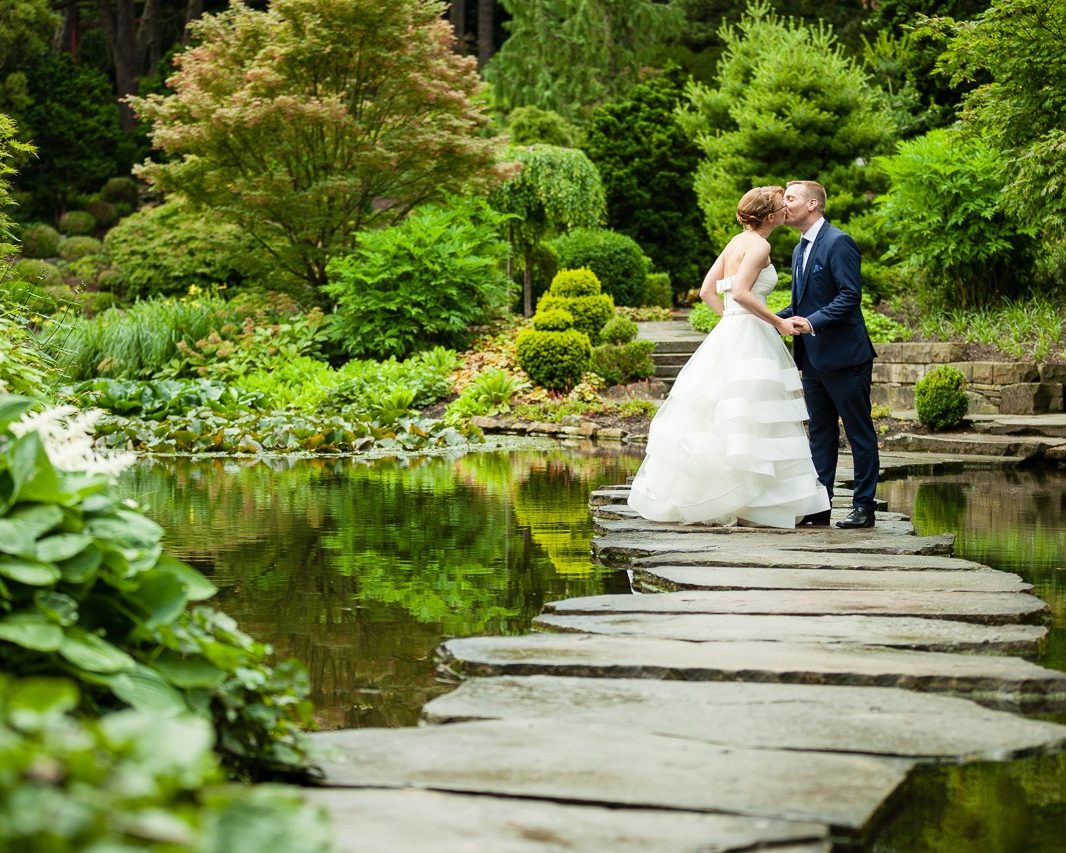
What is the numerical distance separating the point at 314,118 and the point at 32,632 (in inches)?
619

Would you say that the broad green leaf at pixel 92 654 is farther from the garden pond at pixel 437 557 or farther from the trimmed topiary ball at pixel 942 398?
the trimmed topiary ball at pixel 942 398

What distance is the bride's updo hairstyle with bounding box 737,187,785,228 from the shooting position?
6.50 metres

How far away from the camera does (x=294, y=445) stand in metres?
13.3

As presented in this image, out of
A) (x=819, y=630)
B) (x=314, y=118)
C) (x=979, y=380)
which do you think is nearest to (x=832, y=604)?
(x=819, y=630)

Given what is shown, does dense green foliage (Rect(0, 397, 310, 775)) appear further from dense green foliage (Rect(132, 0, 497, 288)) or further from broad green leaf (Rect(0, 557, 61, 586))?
dense green foliage (Rect(132, 0, 497, 288))

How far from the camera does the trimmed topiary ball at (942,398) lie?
1316 cm

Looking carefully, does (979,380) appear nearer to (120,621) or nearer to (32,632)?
(120,621)

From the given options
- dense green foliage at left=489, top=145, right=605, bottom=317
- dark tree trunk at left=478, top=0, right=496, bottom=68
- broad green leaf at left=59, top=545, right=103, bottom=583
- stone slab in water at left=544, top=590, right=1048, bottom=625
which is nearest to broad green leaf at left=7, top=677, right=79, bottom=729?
broad green leaf at left=59, top=545, right=103, bottom=583

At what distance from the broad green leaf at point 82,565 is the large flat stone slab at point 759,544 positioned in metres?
3.43

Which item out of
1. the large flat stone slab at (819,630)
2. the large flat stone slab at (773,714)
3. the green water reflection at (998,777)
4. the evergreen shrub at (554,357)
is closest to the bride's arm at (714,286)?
the green water reflection at (998,777)

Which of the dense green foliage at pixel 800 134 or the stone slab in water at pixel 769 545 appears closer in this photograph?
the stone slab in water at pixel 769 545

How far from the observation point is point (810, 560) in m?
5.47

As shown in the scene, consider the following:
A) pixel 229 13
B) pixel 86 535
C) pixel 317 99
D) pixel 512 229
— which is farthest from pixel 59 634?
pixel 512 229

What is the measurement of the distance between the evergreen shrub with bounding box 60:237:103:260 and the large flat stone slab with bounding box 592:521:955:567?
77.9 ft
